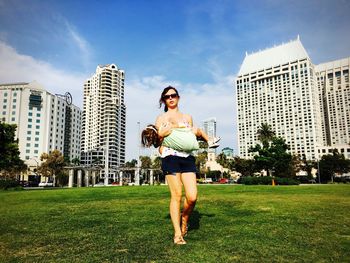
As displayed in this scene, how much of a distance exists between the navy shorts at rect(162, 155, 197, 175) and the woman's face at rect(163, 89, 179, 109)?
1010 mm

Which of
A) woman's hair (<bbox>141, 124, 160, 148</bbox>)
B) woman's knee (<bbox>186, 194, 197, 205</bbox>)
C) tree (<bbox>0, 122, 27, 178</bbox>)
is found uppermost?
tree (<bbox>0, 122, 27, 178</bbox>)

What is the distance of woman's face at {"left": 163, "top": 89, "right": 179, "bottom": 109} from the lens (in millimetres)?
5309

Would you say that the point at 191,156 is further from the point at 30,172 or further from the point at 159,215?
the point at 30,172

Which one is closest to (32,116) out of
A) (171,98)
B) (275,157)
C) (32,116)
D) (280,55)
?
(32,116)

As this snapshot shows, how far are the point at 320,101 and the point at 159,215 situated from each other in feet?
668

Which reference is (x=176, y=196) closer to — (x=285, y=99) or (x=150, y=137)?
(x=150, y=137)

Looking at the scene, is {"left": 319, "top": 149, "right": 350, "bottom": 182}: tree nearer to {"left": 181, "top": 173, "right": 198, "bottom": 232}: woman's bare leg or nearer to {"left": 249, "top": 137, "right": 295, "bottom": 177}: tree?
{"left": 249, "top": 137, "right": 295, "bottom": 177}: tree

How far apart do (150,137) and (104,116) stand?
165m

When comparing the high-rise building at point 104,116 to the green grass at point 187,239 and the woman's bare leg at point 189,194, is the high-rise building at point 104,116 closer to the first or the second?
the green grass at point 187,239

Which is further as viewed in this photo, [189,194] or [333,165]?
[333,165]

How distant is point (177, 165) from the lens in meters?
4.82

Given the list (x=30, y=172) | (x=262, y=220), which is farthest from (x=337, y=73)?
(x=262, y=220)

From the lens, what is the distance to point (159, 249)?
151 inches

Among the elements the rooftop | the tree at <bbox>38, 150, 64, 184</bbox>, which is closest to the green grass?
the tree at <bbox>38, 150, 64, 184</bbox>
